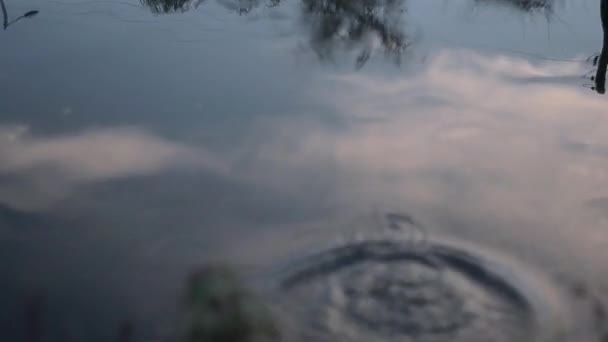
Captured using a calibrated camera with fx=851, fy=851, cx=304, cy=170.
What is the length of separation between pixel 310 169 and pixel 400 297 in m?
1.13

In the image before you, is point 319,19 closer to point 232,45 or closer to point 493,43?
point 232,45

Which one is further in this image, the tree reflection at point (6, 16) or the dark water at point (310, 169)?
the tree reflection at point (6, 16)

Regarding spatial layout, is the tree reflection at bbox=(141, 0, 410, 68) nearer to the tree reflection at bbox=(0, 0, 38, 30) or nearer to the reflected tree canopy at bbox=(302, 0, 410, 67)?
the reflected tree canopy at bbox=(302, 0, 410, 67)

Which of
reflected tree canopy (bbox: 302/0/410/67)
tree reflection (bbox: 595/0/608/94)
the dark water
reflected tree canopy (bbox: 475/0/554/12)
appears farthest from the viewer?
reflected tree canopy (bbox: 475/0/554/12)

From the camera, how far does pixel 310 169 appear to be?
4.45 meters

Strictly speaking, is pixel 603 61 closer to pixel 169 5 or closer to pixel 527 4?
pixel 527 4

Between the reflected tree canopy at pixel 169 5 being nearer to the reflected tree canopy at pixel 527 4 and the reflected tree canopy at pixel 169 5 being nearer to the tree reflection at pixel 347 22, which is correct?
the tree reflection at pixel 347 22

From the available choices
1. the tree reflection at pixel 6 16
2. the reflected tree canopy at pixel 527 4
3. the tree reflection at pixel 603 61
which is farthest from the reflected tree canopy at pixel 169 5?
the tree reflection at pixel 603 61

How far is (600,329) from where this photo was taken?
3387mm

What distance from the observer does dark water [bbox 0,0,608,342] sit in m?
3.48

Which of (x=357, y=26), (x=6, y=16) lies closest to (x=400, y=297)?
(x=357, y=26)

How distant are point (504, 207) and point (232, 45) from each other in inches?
Result: 98.4

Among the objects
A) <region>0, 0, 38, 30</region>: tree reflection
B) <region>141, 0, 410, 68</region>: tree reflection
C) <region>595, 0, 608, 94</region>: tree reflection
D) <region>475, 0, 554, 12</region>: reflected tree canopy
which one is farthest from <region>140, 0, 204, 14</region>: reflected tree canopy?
<region>595, 0, 608, 94</region>: tree reflection

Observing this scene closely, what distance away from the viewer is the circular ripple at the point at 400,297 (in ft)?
10.9
